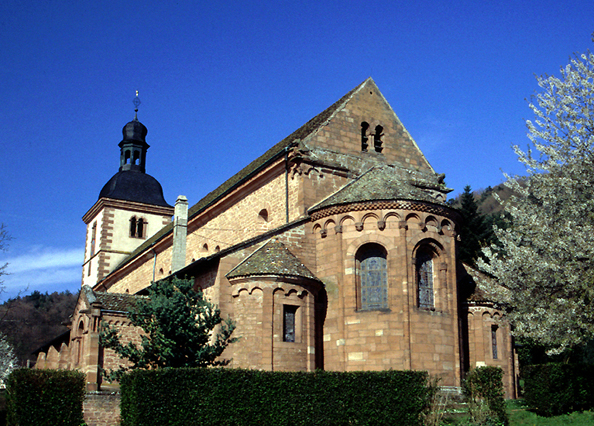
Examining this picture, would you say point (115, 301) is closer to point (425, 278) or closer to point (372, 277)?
point (372, 277)

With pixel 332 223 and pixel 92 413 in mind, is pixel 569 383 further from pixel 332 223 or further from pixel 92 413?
pixel 92 413

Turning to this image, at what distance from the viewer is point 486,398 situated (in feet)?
55.7

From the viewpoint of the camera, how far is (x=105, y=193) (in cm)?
4969

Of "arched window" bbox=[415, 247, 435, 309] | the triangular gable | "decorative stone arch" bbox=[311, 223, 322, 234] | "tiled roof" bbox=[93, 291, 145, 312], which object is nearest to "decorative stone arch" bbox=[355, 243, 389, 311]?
"arched window" bbox=[415, 247, 435, 309]

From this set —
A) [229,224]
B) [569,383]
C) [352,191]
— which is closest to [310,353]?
[352,191]

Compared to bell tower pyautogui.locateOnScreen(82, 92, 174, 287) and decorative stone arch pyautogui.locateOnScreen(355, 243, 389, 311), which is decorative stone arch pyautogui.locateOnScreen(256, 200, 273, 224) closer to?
decorative stone arch pyautogui.locateOnScreen(355, 243, 389, 311)

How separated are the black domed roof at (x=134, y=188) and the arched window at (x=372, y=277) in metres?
32.3

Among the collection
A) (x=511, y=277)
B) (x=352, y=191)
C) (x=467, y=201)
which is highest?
(x=467, y=201)

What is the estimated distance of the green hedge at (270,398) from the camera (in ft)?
47.2

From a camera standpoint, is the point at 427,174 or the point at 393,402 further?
the point at 427,174

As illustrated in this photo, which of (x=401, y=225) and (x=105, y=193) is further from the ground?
(x=105, y=193)

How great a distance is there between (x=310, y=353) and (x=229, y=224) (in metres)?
11.4

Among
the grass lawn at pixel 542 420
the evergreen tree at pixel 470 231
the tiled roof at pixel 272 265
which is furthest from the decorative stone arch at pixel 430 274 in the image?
the evergreen tree at pixel 470 231

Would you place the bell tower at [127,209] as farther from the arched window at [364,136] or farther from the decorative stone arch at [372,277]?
the decorative stone arch at [372,277]
